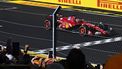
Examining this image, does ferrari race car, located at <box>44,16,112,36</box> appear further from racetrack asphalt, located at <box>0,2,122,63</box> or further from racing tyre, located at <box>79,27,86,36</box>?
racetrack asphalt, located at <box>0,2,122,63</box>

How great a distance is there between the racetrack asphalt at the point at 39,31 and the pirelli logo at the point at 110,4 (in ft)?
2.22

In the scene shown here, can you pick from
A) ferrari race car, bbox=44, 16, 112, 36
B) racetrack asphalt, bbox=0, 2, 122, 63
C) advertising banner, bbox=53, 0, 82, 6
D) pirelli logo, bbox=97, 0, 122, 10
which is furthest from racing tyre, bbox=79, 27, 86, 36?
advertising banner, bbox=53, 0, 82, 6

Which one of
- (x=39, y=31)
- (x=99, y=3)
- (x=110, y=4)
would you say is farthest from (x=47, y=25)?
(x=110, y=4)

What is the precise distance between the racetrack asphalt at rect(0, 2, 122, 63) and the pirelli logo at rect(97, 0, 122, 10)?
0.68 meters

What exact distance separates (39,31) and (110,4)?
10.1 ft

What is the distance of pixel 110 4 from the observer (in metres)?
16.4

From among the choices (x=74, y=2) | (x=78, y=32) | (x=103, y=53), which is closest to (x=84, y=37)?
(x=78, y=32)

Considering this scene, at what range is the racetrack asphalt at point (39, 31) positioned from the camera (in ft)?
43.6

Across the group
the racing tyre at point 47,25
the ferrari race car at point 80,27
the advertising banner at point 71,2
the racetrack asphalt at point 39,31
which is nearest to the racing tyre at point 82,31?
the ferrari race car at point 80,27

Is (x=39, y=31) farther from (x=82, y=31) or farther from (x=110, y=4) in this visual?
(x=110, y=4)

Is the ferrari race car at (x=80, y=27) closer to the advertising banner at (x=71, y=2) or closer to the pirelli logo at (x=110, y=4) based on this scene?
the pirelli logo at (x=110, y=4)

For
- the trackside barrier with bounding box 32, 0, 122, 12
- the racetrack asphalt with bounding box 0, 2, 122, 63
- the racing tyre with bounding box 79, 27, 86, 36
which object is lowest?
the racetrack asphalt with bounding box 0, 2, 122, 63

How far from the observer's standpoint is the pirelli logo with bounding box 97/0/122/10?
15.8m

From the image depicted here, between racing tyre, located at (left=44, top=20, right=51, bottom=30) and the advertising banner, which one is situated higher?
the advertising banner
